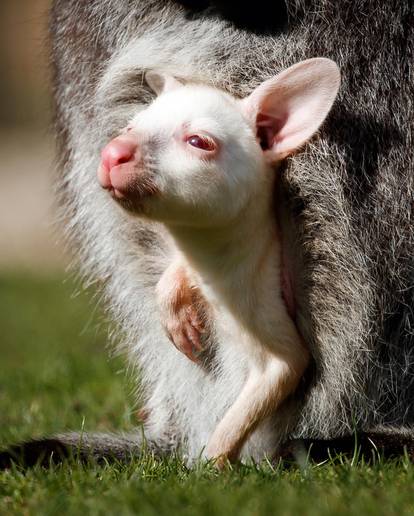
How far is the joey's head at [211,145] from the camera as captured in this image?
131 inches

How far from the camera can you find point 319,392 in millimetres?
3756

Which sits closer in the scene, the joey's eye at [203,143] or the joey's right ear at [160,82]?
the joey's eye at [203,143]

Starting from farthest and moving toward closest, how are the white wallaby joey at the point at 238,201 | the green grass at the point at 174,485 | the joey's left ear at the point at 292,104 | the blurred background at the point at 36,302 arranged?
the blurred background at the point at 36,302, the joey's left ear at the point at 292,104, the white wallaby joey at the point at 238,201, the green grass at the point at 174,485

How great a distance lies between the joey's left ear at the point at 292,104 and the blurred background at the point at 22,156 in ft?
27.9

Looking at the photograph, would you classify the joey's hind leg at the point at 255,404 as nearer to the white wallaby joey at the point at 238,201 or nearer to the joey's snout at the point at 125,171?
the white wallaby joey at the point at 238,201

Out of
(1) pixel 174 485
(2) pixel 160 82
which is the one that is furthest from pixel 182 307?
(1) pixel 174 485

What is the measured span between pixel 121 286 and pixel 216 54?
1.07 m

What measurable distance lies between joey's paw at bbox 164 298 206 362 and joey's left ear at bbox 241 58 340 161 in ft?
2.02

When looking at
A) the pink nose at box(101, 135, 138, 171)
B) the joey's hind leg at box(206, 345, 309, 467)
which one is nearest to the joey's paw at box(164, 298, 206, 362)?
the joey's hind leg at box(206, 345, 309, 467)

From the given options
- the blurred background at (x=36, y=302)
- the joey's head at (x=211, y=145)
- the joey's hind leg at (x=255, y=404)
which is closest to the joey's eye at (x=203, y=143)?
the joey's head at (x=211, y=145)

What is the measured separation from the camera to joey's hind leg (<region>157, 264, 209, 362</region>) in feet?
12.6

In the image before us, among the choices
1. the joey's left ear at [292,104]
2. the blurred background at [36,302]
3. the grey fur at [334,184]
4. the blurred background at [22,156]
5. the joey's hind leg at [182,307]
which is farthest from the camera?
the blurred background at [22,156]

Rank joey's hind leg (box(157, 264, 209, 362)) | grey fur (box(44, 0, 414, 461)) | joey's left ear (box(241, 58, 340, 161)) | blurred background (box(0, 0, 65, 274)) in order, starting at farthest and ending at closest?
blurred background (box(0, 0, 65, 274)) → joey's hind leg (box(157, 264, 209, 362)) → grey fur (box(44, 0, 414, 461)) → joey's left ear (box(241, 58, 340, 161))

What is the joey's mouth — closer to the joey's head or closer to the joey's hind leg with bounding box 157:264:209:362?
the joey's head
